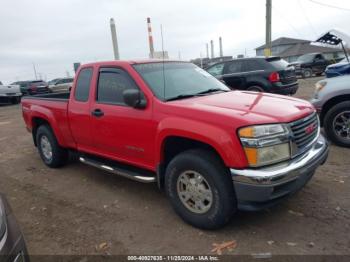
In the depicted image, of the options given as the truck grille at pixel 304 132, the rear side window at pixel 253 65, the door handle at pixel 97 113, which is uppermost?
the rear side window at pixel 253 65

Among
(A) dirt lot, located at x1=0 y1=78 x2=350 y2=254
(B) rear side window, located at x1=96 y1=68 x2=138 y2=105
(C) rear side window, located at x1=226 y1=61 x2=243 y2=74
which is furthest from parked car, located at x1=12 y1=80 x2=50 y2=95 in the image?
(B) rear side window, located at x1=96 y1=68 x2=138 y2=105

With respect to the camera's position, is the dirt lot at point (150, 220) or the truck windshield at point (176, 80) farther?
the truck windshield at point (176, 80)

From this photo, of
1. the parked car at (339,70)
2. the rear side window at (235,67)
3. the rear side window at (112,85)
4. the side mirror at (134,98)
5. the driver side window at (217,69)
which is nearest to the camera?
the side mirror at (134,98)

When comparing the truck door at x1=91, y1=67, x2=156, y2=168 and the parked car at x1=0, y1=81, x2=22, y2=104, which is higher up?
the truck door at x1=91, y1=67, x2=156, y2=168

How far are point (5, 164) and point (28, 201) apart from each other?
99.0 inches

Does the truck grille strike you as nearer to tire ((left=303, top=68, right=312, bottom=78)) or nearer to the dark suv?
the dark suv

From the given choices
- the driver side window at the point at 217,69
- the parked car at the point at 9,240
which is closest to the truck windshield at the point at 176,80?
the parked car at the point at 9,240

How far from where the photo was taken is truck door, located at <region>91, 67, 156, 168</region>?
3816mm

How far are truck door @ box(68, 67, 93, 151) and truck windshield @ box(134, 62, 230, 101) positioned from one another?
40.3 inches

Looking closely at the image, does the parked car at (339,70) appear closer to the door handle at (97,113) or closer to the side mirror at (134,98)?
the side mirror at (134,98)

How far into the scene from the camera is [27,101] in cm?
635

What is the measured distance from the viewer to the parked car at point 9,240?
209 centimetres

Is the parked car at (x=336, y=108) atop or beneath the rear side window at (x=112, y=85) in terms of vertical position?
beneath

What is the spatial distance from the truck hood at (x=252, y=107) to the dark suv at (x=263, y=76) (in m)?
5.73
